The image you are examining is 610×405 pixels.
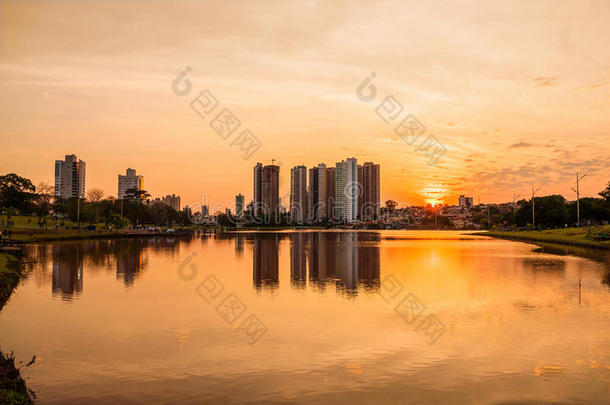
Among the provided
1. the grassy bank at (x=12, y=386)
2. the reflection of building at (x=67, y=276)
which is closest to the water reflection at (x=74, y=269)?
the reflection of building at (x=67, y=276)

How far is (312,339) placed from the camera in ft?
59.6

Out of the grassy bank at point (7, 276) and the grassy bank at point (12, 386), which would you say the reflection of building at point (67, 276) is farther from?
the grassy bank at point (12, 386)

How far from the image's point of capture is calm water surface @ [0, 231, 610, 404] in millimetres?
12898

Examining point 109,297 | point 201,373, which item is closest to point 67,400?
point 201,373

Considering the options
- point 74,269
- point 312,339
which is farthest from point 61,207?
point 312,339

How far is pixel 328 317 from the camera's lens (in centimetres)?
2181

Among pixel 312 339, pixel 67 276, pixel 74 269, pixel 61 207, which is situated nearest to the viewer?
pixel 312 339

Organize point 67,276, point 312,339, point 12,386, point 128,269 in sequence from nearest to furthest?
point 12,386
point 312,339
point 67,276
point 128,269

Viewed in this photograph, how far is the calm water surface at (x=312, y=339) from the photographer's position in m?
12.9

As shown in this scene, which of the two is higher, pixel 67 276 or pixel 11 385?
pixel 67 276

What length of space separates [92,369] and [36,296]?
14882 millimetres

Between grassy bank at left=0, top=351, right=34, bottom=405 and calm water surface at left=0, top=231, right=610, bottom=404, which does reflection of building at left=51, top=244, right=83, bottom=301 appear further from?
grassy bank at left=0, top=351, right=34, bottom=405

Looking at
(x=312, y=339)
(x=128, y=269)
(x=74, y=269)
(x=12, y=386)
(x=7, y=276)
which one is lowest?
(x=312, y=339)

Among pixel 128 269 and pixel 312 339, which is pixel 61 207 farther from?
A: pixel 312 339
